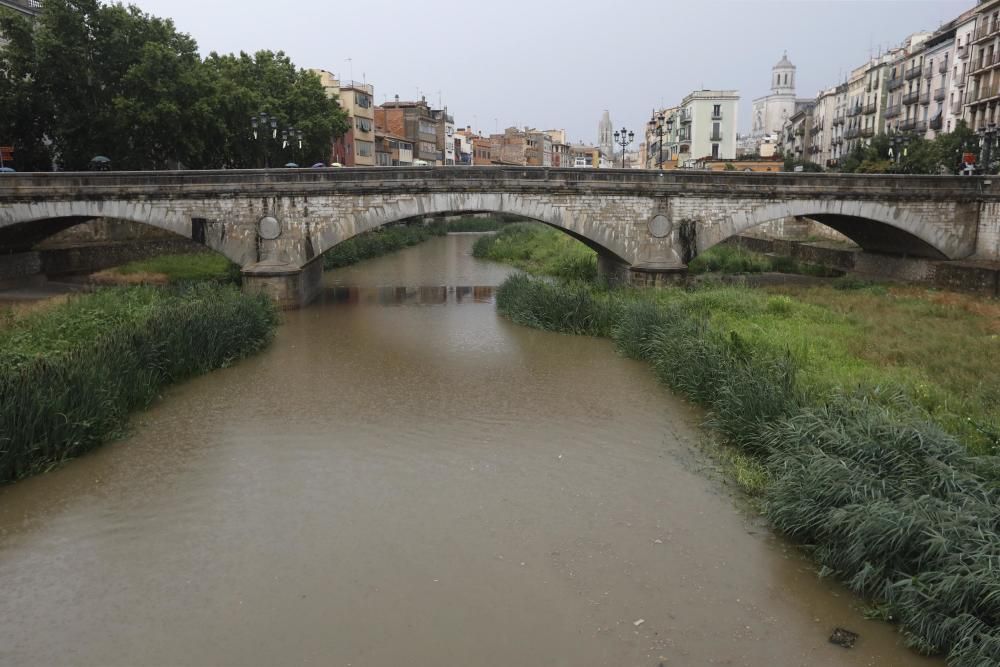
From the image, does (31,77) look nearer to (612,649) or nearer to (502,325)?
(502,325)

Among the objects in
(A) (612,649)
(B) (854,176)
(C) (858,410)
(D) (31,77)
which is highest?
(D) (31,77)

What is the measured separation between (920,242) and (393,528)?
2217 centimetres

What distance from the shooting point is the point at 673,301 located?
63.4 feet

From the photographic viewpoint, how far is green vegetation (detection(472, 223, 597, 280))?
2808 cm

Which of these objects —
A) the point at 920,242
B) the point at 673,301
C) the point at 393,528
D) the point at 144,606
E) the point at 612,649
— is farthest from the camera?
the point at 920,242

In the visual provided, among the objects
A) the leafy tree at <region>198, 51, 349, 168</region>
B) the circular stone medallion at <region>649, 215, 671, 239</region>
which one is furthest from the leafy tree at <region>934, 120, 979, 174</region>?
the leafy tree at <region>198, 51, 349, 168</region>

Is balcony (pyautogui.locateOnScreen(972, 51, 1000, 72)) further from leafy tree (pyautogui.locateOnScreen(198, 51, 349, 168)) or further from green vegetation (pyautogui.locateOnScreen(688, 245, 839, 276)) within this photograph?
leafy tree (pyautogui.locateOnScreen(198, 51, 349, 168))

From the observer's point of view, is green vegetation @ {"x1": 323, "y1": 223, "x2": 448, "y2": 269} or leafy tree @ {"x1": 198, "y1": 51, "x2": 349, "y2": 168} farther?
green vegetation @ {"x1": 323, "y1": 223, "x2": 448, "y2": 269}

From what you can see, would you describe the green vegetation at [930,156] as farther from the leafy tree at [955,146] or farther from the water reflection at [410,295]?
the water reflection at [410,295]

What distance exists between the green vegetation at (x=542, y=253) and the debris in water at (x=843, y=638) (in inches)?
794

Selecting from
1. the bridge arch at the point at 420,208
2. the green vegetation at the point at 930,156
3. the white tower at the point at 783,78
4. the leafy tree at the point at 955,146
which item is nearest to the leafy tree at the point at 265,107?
the bridge arch at the point at 420,208

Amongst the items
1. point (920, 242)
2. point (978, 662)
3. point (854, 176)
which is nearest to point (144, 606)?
point (978, 662)

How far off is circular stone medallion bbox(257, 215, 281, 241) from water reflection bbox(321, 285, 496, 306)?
322 cm

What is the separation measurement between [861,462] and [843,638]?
7.27 feet
